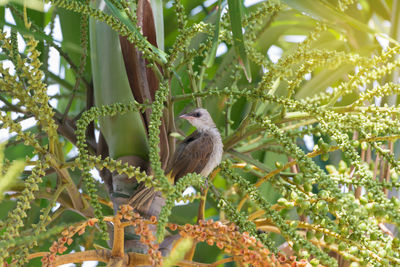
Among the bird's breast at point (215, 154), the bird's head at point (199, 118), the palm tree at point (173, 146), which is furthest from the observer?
the bird's head at point (199, 118)

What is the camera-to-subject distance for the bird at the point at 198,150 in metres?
1.01

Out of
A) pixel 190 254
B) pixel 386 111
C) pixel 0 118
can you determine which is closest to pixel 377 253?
pixel 386 111

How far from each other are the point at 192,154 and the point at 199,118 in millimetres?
86

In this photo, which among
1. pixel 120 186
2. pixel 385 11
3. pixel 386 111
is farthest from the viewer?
pixel 385 11

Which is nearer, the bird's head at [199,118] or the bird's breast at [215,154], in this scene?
the bird's breast at [215,154]

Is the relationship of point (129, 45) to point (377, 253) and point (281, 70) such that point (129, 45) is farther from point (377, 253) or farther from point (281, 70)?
point (377, 253)

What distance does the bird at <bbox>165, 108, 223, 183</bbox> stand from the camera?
1.01 m

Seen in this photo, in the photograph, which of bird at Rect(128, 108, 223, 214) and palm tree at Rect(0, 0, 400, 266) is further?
bird at Rect(128, 108, 223, 214)

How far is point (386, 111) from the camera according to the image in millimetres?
720

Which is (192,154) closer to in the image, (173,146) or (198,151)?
(198,151)

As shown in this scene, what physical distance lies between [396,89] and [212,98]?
0.62 meters

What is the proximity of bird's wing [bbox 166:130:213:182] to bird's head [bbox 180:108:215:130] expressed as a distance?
2 cm

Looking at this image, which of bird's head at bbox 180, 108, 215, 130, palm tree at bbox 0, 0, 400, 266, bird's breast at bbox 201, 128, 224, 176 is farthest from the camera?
bird's head at bbox 180, 108, 215, 130

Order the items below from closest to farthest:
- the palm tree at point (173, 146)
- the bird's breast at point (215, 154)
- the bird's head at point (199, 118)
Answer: the palm tree at point (173, 146)
the bird's breast at point (215, 154)
the bird's head at point (199, 118)
